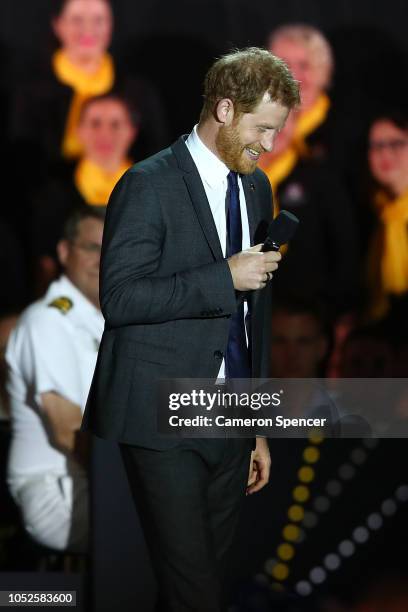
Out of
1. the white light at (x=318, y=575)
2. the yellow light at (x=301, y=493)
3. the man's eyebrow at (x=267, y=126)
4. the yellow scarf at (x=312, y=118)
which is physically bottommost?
the white light at (x=318, y=575)

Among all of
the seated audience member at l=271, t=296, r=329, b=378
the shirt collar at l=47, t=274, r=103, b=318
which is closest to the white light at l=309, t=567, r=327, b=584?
the shirt collar at l=47, t=274, r=103, b=318

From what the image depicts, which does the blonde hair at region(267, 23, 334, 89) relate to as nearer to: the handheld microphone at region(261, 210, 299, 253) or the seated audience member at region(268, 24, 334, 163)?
the seated audience member at region(268, 24, 334, 163)

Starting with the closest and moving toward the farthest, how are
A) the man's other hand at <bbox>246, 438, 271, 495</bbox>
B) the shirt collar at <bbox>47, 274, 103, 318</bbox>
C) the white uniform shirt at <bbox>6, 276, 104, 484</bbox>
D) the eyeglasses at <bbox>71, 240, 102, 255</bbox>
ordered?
the man's other hand at <bbox>246, 438, 271, 495</bbox>
the white uniform shirt at <bbox>6, 276, 104, 484</bbox>
the shirt collar at <bbox>47, 274, 103, 318</bbox>
the eyeglasses at <bbox>71, 240, 102, 255</bbox>

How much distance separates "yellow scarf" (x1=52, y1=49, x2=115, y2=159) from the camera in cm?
486

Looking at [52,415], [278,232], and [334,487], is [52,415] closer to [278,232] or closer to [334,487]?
[334,487]

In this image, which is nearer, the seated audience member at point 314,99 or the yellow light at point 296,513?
the yellow light at point 296,513

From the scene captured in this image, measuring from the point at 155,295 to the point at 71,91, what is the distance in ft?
10.5

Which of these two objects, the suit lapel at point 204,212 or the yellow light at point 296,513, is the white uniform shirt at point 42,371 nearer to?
the yellow light at point 296,513

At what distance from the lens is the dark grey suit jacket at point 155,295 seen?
6.07 ft

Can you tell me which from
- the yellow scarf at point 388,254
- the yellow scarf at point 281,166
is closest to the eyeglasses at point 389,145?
the yellow scarf at point 388,254

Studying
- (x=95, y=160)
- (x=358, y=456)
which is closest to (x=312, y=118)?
(x=95, y=160)

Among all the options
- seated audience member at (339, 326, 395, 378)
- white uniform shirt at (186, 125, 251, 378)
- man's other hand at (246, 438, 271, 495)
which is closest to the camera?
white uniform shirt at (186, 125, 251, 378)

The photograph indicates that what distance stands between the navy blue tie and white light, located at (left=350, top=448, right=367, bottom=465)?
0.46m

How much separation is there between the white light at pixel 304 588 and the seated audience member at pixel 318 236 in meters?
2.44
